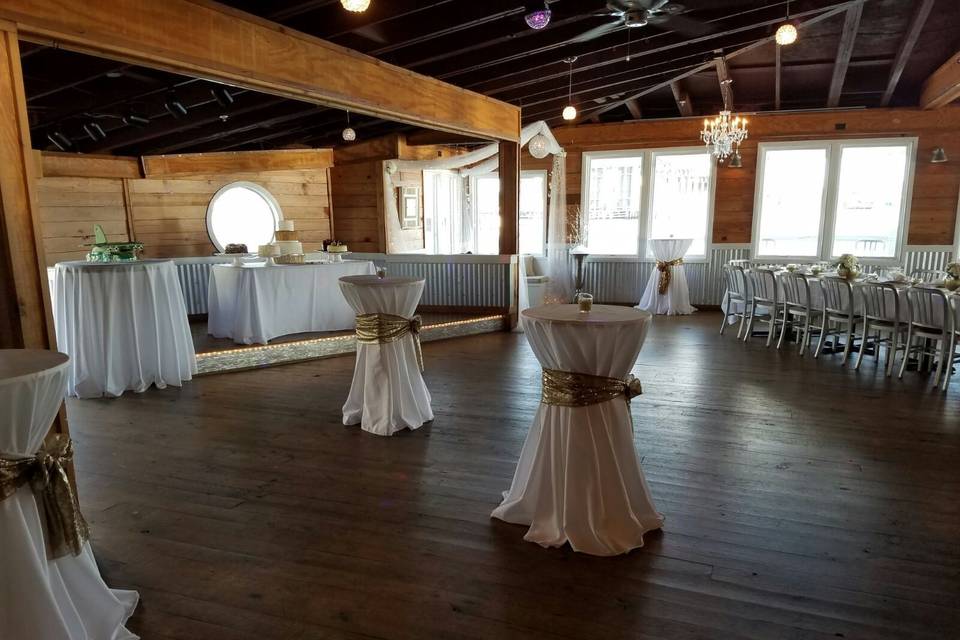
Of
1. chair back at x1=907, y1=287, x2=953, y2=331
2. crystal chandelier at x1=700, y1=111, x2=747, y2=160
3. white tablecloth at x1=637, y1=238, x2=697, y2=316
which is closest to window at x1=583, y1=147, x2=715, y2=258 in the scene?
white tablecloth at x1=637, y1=238, x2=697, y2=316

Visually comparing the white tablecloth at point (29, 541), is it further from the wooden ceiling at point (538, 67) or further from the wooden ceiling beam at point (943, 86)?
the wooden ceiling beam at point (943, 86)

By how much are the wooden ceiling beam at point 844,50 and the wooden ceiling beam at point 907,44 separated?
0.54 meters

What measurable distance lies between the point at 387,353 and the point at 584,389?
5.74 ft

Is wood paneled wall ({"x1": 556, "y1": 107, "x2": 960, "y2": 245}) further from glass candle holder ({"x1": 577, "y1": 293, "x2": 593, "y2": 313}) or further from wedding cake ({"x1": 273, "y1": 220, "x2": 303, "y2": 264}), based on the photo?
glass candle holder ({"x1": 577, "y1": 293, "x2": 593, "y2": 313})

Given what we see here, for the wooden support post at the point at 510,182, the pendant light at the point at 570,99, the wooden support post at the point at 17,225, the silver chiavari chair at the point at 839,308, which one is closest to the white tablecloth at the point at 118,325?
the wooden support post at the point at 17,225

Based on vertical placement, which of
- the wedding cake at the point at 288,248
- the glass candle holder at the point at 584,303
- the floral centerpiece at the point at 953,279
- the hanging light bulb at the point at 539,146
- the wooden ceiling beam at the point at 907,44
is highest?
the wooden ceiling beam at the point at 907,44

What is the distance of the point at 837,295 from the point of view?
19.9 feet

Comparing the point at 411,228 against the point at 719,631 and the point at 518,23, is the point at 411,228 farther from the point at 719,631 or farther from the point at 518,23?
the point at 719,631

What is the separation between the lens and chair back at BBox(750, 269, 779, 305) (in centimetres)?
669

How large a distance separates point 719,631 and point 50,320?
2905 millimetres

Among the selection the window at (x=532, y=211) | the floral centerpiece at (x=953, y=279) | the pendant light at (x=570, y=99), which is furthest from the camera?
the window at (x=532, y=211)

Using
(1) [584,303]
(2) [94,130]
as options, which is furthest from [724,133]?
(2) [94,130]

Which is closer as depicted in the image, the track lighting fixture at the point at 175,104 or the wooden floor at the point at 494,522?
the wooden floor at the point at 494,522

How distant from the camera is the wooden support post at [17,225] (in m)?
2.22
